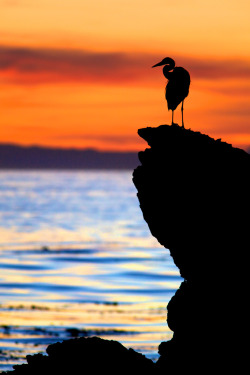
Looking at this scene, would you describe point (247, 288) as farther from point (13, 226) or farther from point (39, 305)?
point (13, 226)

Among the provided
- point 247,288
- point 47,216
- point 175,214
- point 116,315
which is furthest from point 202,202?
point 47,216

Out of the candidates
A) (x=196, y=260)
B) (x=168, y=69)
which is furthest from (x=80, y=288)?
(x=196, y=260)

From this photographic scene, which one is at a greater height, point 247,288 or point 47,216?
point 47,216

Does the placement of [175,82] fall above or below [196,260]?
above

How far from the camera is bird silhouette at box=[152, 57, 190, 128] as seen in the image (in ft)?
54.2

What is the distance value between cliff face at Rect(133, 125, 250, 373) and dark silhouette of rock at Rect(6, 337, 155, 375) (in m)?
0.68

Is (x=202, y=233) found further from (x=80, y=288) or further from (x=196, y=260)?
(x=80, y=288)

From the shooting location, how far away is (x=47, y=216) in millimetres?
116438

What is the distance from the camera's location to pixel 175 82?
16609 mm

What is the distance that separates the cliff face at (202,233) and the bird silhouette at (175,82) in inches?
92.5

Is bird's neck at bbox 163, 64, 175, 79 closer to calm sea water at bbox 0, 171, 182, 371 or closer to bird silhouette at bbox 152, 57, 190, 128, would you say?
bird silhouette at bbox 152, 57, 190, 128

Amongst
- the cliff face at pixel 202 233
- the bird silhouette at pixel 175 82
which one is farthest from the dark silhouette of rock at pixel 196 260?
the bird silhouette at pixel 175 82

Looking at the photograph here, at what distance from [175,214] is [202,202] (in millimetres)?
649

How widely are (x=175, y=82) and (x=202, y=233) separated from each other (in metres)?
4.48
